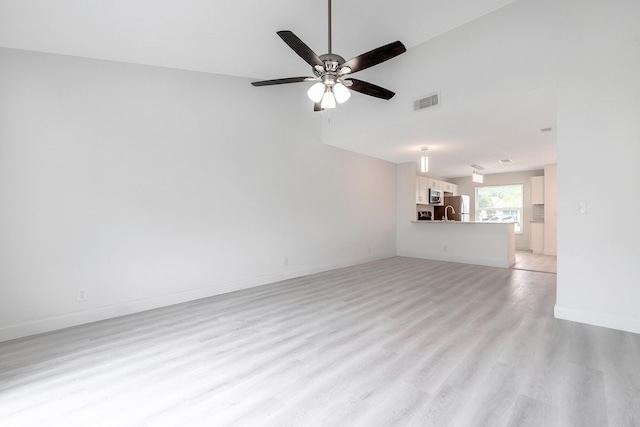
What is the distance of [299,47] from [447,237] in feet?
18.5

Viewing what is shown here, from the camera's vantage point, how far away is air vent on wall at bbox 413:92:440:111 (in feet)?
11.7

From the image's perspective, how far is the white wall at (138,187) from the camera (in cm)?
252

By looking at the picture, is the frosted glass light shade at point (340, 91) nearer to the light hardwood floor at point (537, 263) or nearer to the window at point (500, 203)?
the light hardwood floor at point (537, 263)

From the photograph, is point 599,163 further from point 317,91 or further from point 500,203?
point 500,203

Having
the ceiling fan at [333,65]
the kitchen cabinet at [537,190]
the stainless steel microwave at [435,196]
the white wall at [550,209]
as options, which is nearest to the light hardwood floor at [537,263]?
the white wall at [550,209]

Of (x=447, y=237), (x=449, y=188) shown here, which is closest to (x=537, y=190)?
(x=449, y=188)

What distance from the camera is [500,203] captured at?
8719 millimetres

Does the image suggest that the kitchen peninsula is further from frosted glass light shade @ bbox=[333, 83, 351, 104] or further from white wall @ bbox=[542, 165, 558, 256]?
frosted glass light shade @ bbox=[333, 83, 351, 104]

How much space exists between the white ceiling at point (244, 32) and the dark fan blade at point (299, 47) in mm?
511

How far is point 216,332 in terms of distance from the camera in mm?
2541

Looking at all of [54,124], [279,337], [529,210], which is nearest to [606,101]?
[279,337]

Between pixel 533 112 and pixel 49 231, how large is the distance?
18.5 feet

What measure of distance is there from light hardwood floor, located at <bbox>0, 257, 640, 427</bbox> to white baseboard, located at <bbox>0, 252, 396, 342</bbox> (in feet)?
0.40

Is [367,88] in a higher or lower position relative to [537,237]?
higher
